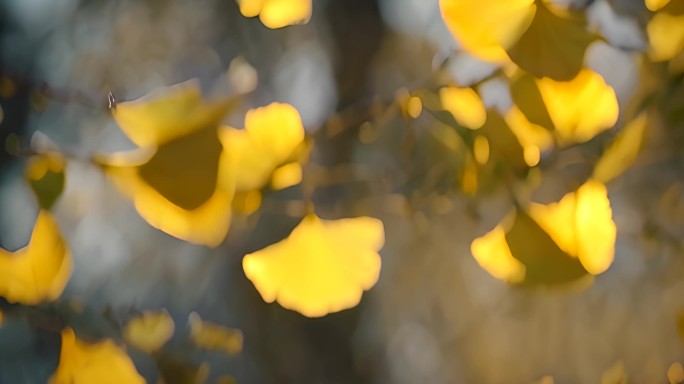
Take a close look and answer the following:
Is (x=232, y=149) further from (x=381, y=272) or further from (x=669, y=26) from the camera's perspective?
(x=669, y=26)

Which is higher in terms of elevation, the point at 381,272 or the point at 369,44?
the point at 369,44

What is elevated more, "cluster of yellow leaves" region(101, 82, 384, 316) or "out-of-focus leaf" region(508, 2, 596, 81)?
"out-of-focus leaf" region(508, 2, 596, 81)

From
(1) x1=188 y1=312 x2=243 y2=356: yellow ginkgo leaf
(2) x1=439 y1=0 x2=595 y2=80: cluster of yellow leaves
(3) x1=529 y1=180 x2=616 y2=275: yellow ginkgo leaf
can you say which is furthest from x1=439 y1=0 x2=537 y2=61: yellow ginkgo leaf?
(1) x1=188 y1=312 x2=243 y2=356: yellow ginkgo leaf

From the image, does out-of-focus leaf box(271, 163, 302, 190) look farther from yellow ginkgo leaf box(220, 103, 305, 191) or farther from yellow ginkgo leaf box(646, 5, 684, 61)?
yellow ginkgo leaf box(646, 5, 684, 61)

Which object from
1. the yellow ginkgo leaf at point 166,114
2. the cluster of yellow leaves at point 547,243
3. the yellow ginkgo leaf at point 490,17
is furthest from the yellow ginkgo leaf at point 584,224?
the yellow ginkgo leaf at point 166,114

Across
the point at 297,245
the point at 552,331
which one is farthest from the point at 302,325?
the point at 552,331

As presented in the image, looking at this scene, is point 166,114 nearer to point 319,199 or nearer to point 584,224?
point 319,199
